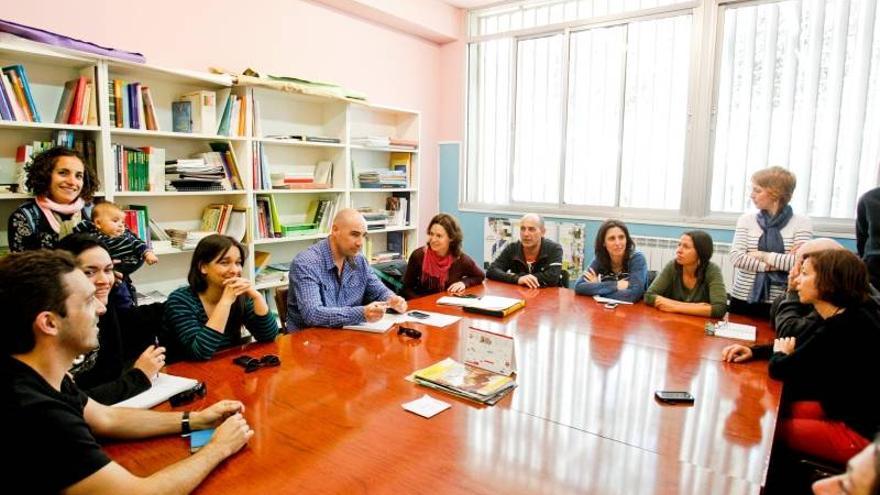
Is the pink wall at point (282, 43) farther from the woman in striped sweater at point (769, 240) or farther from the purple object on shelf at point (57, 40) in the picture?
the woman in striped sweater at point (769, 240)

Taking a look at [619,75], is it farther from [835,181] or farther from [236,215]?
[236,215]

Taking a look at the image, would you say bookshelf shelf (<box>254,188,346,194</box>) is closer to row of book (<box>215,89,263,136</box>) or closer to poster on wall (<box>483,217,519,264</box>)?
row of book (<box>215,89,263,136</box>)

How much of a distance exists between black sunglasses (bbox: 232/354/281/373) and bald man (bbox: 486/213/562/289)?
1.92m

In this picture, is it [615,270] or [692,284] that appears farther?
[615,270]

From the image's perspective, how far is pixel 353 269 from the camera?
2.69m

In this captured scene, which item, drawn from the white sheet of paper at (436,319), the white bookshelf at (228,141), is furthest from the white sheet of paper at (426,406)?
the white bookshelf at (228,141)

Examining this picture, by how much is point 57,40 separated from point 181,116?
0.76m

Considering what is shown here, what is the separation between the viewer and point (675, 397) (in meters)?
1.60

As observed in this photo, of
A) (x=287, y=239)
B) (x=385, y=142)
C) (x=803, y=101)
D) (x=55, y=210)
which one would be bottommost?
(x=287, y=239)

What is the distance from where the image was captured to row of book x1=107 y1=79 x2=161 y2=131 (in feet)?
9.43

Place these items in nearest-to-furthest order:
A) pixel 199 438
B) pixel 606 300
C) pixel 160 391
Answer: pixel 199 438
pixel 160 391
pixel 606 300

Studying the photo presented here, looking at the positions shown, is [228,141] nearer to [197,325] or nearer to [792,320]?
[197,325]

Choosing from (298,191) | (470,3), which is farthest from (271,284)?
(470,3)

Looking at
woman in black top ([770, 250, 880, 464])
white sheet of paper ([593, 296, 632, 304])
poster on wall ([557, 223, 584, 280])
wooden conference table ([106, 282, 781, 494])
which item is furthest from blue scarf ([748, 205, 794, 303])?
poster on wall ([557, 223, 584, 280])
